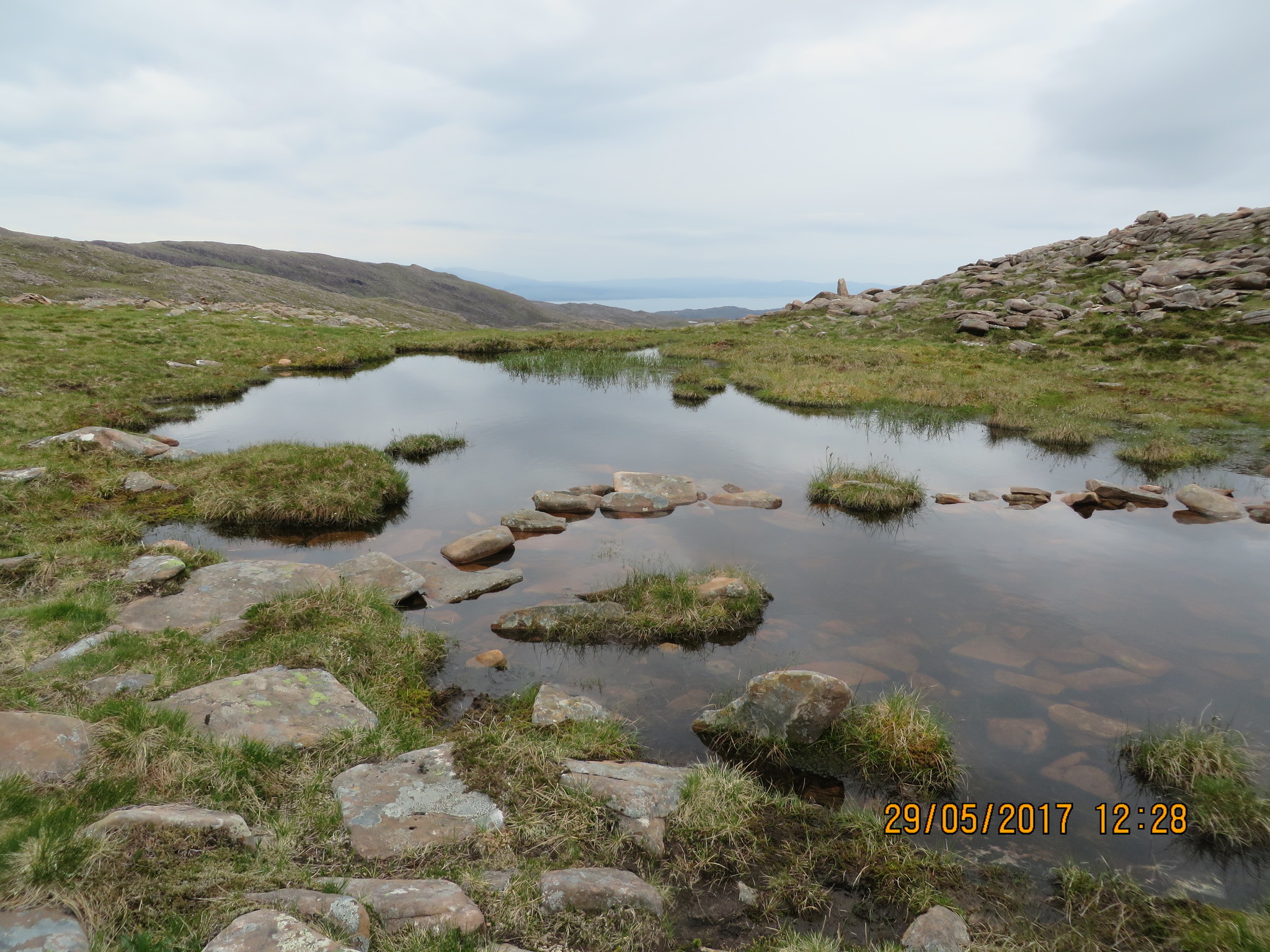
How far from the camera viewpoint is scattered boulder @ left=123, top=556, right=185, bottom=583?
11.0m

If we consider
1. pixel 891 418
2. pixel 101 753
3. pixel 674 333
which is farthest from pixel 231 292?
pixel 101 753

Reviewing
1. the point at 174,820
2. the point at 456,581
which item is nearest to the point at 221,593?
the point at 456,581

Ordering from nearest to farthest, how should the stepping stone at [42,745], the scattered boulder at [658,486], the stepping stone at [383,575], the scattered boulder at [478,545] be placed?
the stepping stone at [42,745]
the stepping stone at [383,575]
the scattered boulder at [478,545]
the scattered boulder at [658,486]

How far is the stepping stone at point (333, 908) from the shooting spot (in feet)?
14.4

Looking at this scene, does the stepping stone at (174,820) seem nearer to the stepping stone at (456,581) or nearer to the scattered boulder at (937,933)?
the scattered boulder at (937,933)

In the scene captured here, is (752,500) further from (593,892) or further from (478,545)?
(593,892)

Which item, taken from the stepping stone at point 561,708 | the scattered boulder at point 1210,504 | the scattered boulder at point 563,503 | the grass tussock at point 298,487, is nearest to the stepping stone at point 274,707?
the stepping stone at point 561,708

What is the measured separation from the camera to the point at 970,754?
27.3 feet

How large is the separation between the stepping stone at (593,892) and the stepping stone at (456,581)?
777cm

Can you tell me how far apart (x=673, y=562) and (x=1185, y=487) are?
1704cm

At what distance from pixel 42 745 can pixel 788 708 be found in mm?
8233

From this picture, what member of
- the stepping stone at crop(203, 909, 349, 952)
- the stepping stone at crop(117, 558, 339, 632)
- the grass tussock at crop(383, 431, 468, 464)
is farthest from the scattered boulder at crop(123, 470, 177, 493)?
the stepping stone at crop(203, 909, 349, 952)

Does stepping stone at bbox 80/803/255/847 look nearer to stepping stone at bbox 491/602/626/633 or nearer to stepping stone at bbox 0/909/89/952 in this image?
stepping stone at bbox 0/909/89/952

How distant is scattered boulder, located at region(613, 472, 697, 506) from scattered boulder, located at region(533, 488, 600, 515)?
110 centimetres
